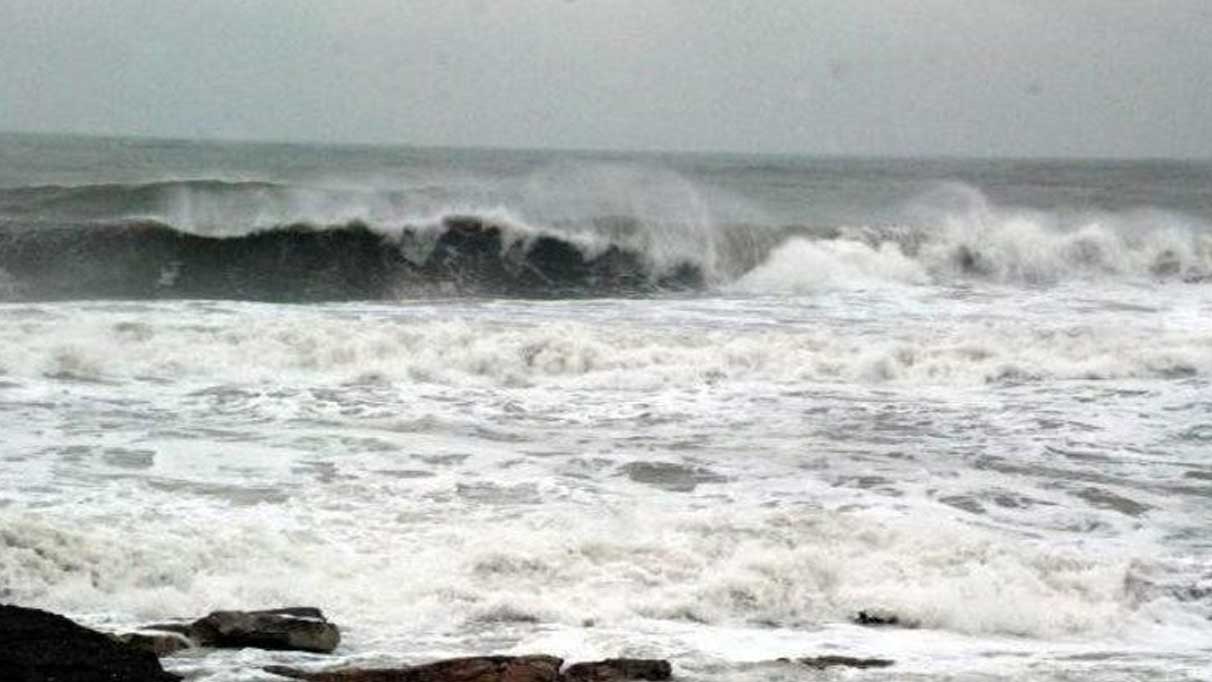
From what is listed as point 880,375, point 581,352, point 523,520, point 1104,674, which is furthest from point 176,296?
point 1104,674

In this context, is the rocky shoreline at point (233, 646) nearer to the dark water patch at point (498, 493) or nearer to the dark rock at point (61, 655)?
the dark rock at point (61, 655)

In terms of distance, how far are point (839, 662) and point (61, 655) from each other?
3.53 m

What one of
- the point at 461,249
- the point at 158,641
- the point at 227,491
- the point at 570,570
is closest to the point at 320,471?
the point at 227,491

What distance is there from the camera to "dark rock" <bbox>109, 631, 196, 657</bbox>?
6.75 meters

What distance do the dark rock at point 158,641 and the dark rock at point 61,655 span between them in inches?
24.2

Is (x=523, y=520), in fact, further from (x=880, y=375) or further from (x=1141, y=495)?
(x=880, y=375)

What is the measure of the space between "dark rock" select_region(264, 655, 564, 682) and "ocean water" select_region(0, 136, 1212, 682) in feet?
1.12

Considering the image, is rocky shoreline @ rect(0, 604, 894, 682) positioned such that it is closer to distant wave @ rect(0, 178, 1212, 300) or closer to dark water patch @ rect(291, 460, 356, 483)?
dark water patch @ rect(291, 460, 356, 483)

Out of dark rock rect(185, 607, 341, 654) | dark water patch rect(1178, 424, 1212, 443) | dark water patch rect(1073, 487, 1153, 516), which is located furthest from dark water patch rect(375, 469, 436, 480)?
dark water patch rect(1178, 424, 1212, 443)

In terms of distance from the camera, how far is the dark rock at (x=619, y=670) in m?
6.54

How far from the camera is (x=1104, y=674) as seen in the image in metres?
7.11

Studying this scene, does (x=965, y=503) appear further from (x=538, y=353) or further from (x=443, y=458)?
(x=538, y=353)

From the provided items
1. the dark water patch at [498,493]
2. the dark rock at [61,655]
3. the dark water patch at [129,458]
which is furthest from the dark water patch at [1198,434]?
the dark rock at [61,655]

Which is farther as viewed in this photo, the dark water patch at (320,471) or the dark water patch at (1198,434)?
the dark water patch at (1198,434)
